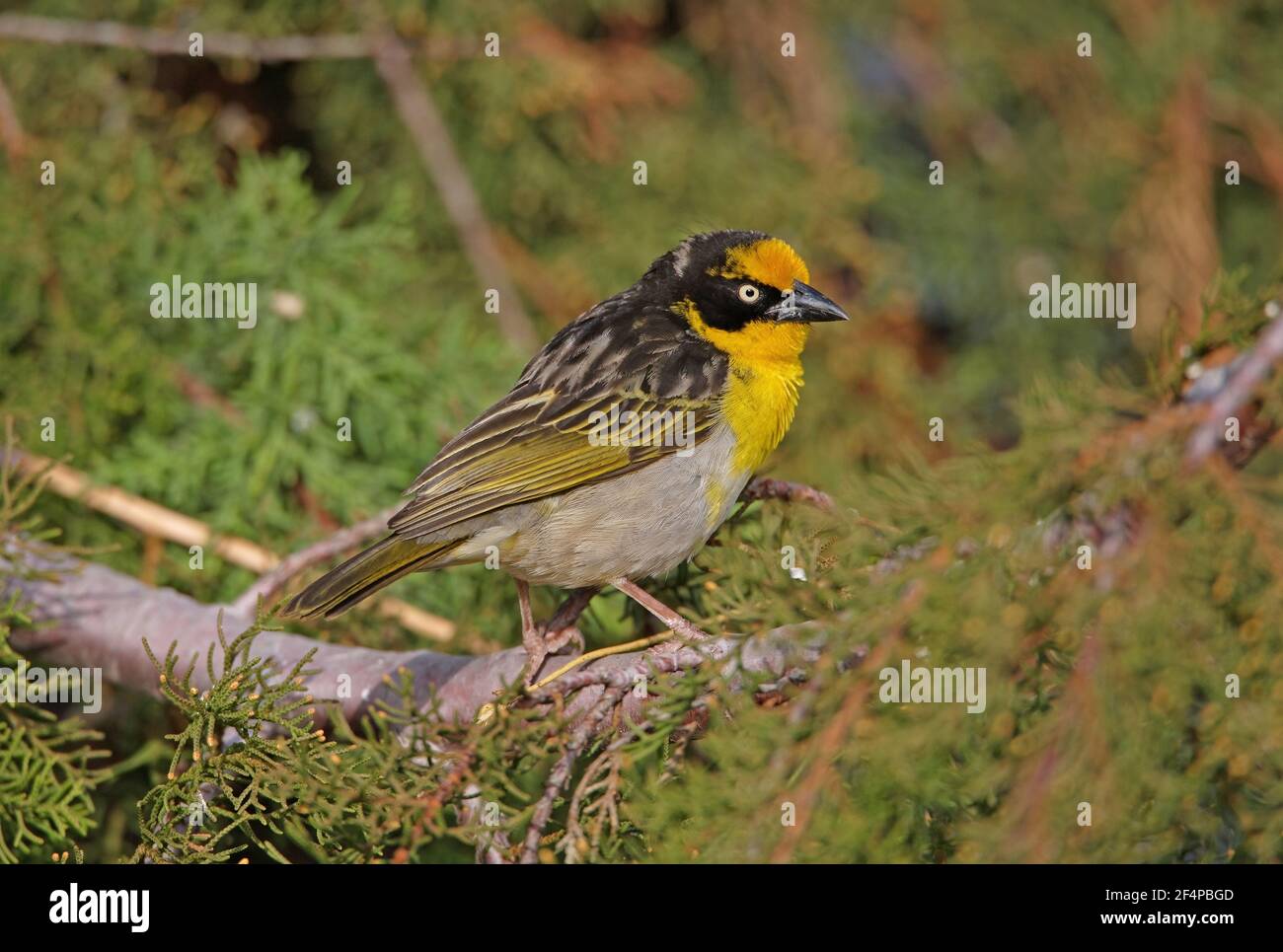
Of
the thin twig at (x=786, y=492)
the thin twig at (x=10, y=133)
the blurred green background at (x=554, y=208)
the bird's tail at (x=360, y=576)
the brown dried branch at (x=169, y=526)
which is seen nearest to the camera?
the bird's tail at (x=360, y=576)

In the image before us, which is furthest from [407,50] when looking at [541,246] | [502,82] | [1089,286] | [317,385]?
[1089,286]

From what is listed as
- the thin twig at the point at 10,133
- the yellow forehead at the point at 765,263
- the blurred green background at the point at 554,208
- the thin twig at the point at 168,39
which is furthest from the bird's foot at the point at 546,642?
the thin twig at the point at 10,133

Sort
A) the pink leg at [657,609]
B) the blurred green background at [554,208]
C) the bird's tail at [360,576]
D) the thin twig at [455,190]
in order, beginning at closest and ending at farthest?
the pink leg at [657,609] → the bird's tail at [360,576] → the blurred green background at [554,208] → the thin twig at [455,190]

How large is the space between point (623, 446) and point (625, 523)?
1.07ft

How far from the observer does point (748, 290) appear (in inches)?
189

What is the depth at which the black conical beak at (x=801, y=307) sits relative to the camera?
15.6ft

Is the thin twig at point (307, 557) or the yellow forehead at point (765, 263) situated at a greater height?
the yellow forehead at point (765, 263)

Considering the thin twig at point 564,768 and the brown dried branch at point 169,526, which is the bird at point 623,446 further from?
the thin twig at point 564,768

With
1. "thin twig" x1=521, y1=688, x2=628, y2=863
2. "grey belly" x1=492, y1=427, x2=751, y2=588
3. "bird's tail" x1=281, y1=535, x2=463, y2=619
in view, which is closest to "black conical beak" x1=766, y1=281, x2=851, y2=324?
"grey belly" x1=492, y1=427, x2=751, y2=588

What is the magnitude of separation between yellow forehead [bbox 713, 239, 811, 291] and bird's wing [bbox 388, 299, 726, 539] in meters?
0.30

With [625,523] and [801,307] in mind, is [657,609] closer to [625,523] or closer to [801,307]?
[625,523]

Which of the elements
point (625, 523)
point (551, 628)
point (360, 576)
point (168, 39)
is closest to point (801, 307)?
point (625, 523)
